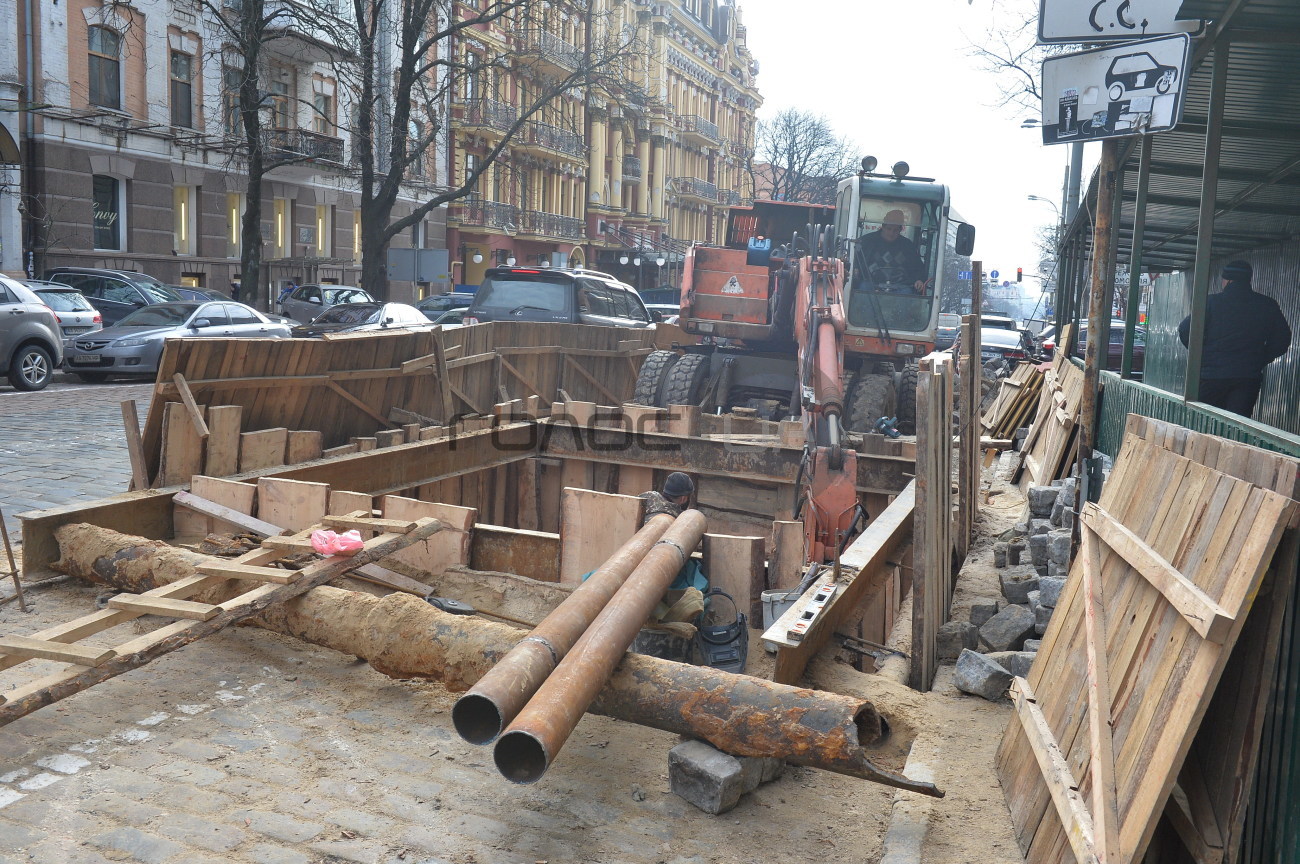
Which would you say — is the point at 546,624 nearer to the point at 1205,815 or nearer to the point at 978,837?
the point at 978,837

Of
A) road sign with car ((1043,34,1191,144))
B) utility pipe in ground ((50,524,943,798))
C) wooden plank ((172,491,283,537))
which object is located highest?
road sign with car ((1043,34,1191,144))

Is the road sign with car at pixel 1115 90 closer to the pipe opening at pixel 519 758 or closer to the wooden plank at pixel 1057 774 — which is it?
the wooden plank at pixel 1057 774

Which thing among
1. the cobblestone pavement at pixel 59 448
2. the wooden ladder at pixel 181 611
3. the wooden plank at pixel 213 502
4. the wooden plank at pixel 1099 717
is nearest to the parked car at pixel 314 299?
the cobblestone pavement at pixel 59 448

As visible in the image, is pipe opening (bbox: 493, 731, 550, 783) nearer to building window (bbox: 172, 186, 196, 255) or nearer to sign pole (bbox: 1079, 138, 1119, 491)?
sign pole (bbox: 1079, 138, 1119, 491)

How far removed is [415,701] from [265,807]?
3.77 ft

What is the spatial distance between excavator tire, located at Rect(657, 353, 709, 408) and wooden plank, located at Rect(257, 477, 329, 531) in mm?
6765

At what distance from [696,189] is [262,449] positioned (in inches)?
2617

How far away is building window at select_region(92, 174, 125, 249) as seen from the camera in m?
28.8

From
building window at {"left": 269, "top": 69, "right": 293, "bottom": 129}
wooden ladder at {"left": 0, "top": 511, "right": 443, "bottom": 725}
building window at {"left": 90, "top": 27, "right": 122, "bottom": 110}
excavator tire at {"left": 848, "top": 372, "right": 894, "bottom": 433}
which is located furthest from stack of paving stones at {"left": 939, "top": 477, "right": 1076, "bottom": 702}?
building window at {"left": 269, "top": 69, "right": 293, "bottom": 129}

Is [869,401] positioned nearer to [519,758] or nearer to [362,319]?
[519,758]

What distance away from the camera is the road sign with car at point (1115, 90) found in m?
5.24

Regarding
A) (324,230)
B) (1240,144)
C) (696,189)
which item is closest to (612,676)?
(1240,144)

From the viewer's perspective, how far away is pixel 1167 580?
137 inches

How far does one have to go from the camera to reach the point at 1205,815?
10.5ft
